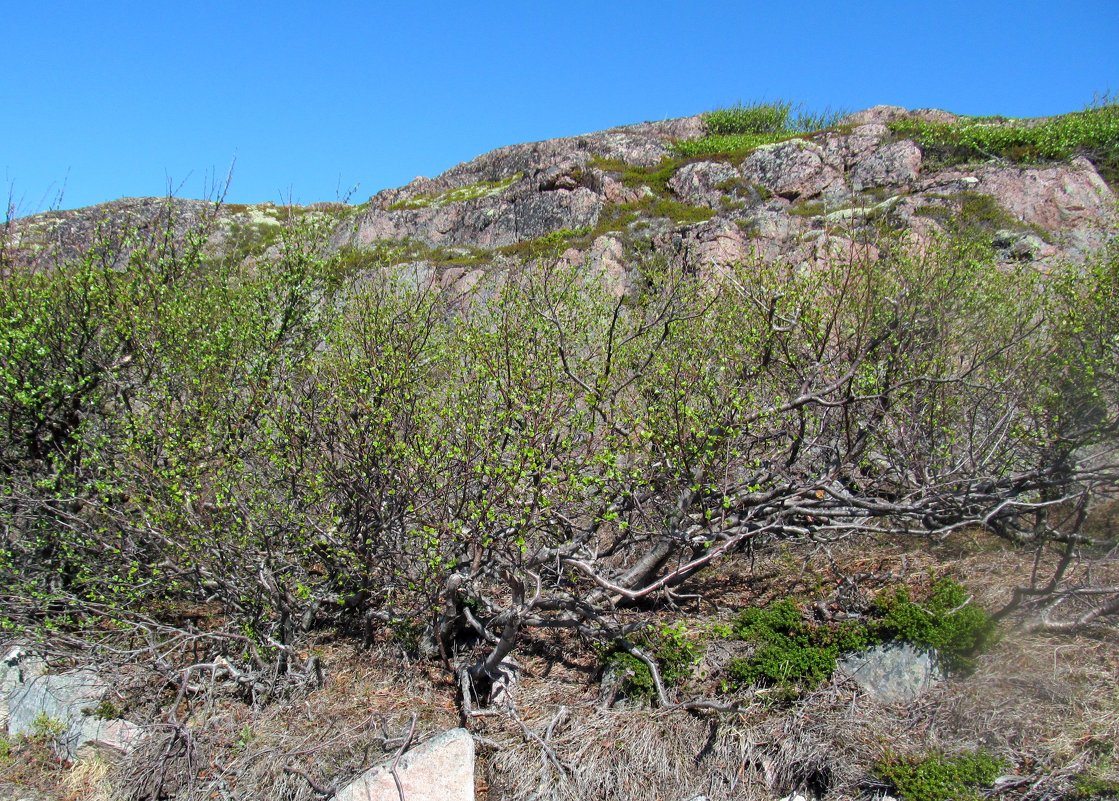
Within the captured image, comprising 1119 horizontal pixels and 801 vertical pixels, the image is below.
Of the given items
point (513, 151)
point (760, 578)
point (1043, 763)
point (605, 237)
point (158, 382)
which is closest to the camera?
point (1043, 763)

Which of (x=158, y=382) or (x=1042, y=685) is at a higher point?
(x=158, y=382)

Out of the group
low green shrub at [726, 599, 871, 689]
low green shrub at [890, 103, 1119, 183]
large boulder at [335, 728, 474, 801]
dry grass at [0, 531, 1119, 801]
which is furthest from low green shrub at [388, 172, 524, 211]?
large boulder at [335, 728, 474, 801]

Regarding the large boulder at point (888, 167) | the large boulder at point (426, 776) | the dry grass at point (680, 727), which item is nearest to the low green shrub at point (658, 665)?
the dry grass at point (680, 727)

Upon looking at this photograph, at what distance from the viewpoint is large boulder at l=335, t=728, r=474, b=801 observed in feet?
20.7

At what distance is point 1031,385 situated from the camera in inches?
321

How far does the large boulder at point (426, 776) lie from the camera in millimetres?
6324

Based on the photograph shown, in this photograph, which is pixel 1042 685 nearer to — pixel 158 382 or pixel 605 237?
pixel 158 382

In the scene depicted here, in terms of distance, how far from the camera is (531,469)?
670 cm

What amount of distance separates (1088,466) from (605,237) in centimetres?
1352

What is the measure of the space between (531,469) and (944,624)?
13.6 feet

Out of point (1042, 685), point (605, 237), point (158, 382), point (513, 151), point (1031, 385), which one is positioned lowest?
point (1042, 685)

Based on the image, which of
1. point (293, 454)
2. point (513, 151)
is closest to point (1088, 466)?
point (293, 454)

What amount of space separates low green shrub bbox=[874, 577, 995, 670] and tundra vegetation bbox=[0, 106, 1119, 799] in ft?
0.09

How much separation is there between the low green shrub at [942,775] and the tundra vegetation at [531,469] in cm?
103
